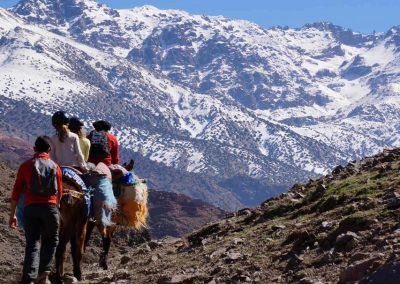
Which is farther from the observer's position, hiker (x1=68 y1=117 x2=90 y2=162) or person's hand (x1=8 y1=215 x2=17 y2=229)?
hiker (x1=68 y1=117 x2=90 y2=162)

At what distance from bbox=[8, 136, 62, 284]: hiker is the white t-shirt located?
64.1 inches

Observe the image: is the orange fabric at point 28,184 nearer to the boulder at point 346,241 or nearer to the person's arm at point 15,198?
the person's arm at point 15,198

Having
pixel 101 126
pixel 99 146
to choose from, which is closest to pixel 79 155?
pixel 99 146

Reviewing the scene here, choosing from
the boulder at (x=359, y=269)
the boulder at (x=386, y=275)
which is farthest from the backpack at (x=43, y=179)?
the boulder at (x=386, y=275)

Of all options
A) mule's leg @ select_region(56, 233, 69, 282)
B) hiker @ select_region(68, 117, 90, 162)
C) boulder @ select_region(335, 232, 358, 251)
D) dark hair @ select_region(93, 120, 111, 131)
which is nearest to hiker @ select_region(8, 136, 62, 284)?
mule's leg @ select_region(56, 233, 69, 282)

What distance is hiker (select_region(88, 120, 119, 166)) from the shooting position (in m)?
15.3

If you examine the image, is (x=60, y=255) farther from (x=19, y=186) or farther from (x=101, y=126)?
(x=101, y=126)

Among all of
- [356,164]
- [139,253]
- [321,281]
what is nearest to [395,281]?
[321,281]

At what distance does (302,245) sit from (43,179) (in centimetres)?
344

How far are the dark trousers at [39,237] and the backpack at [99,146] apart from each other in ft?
10.1

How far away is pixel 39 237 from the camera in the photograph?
1228 centimetres

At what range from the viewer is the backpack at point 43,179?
12.0 metres

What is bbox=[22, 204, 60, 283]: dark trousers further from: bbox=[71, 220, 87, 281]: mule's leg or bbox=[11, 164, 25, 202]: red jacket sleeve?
bbox=[71, 220, 87, 281]: mule's leg

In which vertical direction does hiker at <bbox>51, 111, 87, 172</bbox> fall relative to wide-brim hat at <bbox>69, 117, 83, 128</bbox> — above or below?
below
